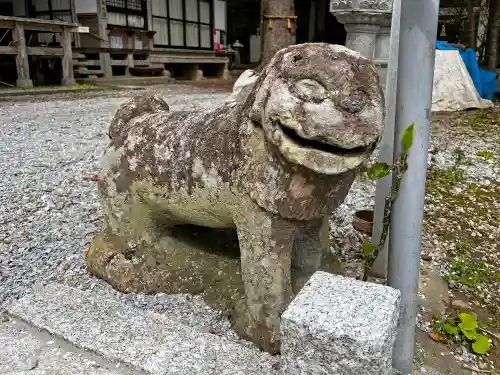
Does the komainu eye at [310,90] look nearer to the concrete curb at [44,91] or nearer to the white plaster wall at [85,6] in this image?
the concrete curb at [44,91]

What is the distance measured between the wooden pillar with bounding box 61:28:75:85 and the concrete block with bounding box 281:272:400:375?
986cm

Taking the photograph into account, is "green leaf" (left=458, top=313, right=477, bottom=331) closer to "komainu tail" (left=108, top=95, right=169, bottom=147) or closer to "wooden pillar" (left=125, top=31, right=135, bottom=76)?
"komainu tail" (left=108, top=95, right=169, bottom=147)

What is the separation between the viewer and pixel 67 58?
9.97 m

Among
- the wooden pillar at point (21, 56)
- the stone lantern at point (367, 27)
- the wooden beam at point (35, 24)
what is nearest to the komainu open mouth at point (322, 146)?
the stone lantern at point (367, 27)

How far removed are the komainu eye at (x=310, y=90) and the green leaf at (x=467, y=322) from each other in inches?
59.5

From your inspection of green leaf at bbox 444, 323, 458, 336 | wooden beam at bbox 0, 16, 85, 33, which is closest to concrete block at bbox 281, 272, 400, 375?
green leaf at bbox 444, 323, 458, 336

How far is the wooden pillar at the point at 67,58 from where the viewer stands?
9822 millimetres

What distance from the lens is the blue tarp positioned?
8.26 meters

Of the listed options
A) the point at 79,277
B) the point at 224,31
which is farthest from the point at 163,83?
the point at 79,277

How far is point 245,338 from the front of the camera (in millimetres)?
1837

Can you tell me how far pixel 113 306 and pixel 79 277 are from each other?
411 millimetres

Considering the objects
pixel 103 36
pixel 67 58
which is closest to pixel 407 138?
pixel 67 58

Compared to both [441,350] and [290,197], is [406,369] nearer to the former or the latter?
[441,350]

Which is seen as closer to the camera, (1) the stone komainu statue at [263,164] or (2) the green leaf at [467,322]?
(1) the stone komainu statue at [263,164]
